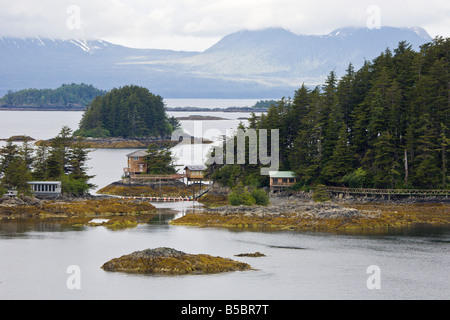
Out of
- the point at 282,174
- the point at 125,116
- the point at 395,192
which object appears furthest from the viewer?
the point at 125,116

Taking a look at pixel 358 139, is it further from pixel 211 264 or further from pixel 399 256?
pixel 211 264

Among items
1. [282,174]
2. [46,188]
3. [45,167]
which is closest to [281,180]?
[282,174]

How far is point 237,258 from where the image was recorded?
1665 inches

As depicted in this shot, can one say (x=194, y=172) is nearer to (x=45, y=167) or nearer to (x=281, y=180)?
(x=281, y=180)

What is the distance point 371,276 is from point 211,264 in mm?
8455

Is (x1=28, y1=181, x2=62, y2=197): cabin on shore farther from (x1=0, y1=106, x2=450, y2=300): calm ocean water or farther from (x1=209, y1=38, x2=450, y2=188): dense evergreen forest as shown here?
(x1=209, y1=38, x2=450, y2=188): dense evergreen forest

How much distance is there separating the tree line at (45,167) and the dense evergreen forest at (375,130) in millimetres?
14867

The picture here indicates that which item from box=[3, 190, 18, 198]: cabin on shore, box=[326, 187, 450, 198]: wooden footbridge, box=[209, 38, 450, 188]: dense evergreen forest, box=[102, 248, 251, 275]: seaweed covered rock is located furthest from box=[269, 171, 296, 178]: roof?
box=[102, 248, 251, 275]: seaweed covered rock

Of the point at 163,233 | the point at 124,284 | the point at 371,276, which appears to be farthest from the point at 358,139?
the point at 124,284

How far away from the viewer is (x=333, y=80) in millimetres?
79375

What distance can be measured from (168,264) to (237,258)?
5.78 metres

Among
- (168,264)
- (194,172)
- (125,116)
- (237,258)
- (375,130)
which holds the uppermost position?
(125,116)

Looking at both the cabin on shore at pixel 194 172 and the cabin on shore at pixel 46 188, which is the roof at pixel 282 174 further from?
the cabin on shore at pixel 46 188

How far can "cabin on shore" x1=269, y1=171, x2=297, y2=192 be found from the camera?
238 ft
